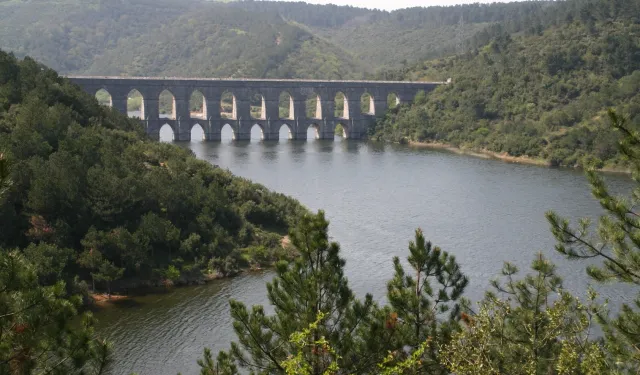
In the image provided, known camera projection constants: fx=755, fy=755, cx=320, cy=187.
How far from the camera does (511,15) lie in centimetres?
14200

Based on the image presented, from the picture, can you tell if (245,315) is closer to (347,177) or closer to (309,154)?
(347,177)

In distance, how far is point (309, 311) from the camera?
13.3 metres

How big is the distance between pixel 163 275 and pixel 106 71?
356 feet

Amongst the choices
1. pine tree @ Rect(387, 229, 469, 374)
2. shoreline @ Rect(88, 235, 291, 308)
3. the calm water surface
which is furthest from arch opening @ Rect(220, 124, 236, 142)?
pine tree @ Rect(387, 229, 469, 374)

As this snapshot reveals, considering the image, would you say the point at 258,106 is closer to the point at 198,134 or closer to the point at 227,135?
the point at 227,135

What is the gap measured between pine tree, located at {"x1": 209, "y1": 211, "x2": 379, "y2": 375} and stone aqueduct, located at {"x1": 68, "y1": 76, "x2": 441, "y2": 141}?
60.1 m

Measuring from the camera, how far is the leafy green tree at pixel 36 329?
8.88 meters

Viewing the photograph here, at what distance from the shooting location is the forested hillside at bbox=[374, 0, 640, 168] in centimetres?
6162

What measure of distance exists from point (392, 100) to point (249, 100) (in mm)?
18799

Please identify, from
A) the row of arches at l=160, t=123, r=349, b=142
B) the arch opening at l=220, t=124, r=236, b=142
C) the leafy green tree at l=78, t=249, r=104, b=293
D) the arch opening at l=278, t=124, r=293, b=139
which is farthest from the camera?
the arch opening at l=278, t=124, r=293, b=139

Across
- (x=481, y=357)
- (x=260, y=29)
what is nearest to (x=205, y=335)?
(x=481, y=357)

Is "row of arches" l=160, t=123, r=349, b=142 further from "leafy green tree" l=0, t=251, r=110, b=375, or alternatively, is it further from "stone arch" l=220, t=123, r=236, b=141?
"leafy green tree" l=0, t=251, r=110, b=375

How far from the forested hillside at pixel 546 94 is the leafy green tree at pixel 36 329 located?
51.3m

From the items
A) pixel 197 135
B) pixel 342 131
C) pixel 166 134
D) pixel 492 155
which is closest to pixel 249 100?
pixel 197 135
